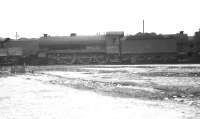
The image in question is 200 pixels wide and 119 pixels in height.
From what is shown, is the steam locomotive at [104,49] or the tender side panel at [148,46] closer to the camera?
the steam locomotive at [104,49]

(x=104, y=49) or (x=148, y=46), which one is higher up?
(x=148, y=46)

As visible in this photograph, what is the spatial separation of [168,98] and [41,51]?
32890 mm

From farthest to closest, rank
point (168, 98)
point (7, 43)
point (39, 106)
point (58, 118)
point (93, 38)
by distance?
point (7, 43) → point (93, 38) → point (168, 98) → point (39, 106) → point (58, 118)

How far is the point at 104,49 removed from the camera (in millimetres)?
36938

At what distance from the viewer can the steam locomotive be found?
3444cm

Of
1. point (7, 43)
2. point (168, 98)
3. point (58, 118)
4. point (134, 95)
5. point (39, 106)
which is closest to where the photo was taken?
point (58, 118)

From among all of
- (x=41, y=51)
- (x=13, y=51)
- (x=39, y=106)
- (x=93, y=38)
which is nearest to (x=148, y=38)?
(x=93, y=38)

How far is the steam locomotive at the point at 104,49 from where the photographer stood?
34438 millimetres

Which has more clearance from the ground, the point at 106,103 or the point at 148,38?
the point at 148,38

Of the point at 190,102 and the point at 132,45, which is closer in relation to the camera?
the point at 190,102

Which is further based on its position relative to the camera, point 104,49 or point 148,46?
point 104,49

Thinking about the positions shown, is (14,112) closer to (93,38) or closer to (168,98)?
(168,98)

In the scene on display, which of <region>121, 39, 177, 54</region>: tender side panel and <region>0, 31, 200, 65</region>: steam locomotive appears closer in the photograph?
<region>0, 31, 200, 65</region>: steam locomotive

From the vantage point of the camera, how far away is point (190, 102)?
24.4 ft
